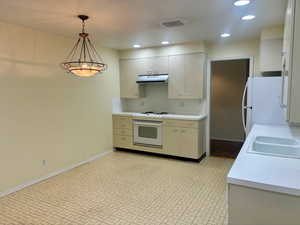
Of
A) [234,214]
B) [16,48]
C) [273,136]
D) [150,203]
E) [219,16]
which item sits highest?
[219,16]

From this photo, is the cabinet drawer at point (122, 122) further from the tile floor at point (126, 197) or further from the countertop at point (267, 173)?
the countertop at point (267, 173)

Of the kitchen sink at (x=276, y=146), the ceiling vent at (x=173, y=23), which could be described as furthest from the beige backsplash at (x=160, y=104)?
the kitchen sink at (x=276, y=146)

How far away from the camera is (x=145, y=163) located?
4535 millimetres

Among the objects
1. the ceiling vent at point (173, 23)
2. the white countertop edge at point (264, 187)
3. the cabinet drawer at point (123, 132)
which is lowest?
the cabinet drawer at point (123, 132)

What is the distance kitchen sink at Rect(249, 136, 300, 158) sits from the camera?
7.67 feet

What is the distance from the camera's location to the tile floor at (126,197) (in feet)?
8.55

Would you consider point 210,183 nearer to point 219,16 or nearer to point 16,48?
point 219,16

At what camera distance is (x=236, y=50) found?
175 inches

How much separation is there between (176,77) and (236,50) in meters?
1.31

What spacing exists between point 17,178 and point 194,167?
9.94 ft

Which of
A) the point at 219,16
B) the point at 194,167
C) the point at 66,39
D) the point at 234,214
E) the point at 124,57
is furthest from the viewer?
the point at 124,57

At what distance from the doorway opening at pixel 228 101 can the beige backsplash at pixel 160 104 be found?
5.02 ft

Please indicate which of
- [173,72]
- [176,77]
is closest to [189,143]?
[176,77]

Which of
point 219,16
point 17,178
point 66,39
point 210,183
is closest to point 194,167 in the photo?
point 210,183
